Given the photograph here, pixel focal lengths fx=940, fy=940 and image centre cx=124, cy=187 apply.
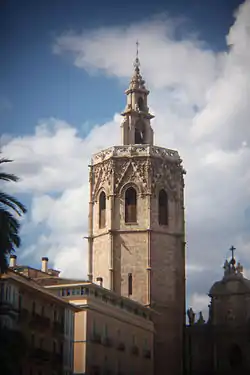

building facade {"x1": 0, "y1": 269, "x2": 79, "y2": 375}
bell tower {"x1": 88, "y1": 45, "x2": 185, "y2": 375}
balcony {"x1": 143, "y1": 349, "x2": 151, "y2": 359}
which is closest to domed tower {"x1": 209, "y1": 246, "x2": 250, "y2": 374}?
bell tower {"x1": 88, "y1": 45, "x2": 185, "y2": 375}

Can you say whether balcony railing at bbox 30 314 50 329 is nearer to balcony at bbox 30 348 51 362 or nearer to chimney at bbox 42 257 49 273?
balcony at bbox 30 348 51 362

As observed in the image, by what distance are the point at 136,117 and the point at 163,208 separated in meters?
9.50

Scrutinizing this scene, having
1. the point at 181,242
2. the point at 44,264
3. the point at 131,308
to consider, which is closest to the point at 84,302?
the point at 131,308

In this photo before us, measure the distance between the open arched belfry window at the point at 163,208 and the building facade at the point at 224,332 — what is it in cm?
721

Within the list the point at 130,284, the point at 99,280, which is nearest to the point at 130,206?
the point at 130,284

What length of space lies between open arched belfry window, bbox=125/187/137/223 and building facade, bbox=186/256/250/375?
9954mm

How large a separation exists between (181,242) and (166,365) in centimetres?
1149

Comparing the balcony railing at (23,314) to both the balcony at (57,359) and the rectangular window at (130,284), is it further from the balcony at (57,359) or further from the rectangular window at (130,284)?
the rectangular window at (130,284)

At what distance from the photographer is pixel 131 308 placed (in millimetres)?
76938

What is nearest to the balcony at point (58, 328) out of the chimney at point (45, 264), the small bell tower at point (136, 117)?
the chimney at point (45, 264)

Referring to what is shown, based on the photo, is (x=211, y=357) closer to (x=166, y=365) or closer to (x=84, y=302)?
(x=166, y=365)

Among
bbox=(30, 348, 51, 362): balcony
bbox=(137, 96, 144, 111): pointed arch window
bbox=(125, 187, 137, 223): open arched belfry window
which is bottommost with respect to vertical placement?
bbox=(30, 348, 51, 362): balcony

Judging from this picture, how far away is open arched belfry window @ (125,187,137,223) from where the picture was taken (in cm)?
8581

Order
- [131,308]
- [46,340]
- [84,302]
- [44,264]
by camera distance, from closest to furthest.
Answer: [46,340] < [84,302] < [131,308] < [44,264]
